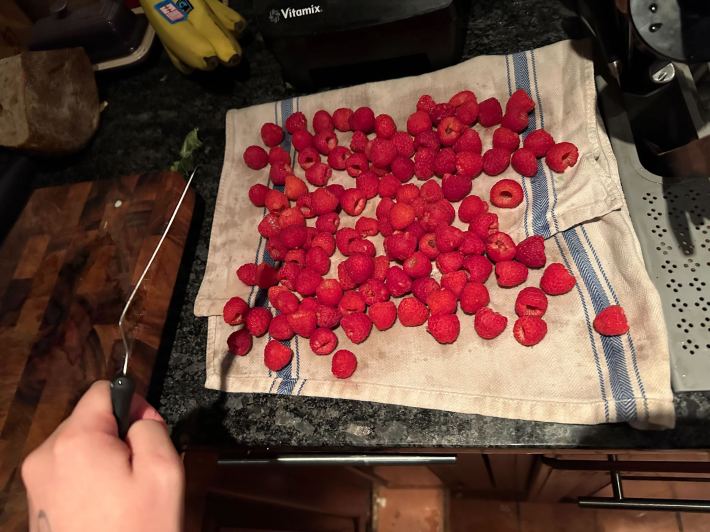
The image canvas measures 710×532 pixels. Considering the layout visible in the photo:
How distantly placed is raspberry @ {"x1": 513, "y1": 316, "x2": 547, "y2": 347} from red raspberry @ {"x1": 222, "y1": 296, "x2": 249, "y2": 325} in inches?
16.4

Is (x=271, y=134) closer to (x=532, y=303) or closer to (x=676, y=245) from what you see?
(x=532, y=303)

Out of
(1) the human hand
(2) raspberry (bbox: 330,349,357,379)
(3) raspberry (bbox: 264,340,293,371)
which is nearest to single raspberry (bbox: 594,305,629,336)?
(2) raspberry (bbox: 330,349,357,379)

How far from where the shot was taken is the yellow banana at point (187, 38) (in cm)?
98

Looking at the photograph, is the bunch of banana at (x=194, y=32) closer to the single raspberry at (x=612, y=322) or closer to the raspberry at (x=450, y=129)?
the raspberry at (x=450, y=129)

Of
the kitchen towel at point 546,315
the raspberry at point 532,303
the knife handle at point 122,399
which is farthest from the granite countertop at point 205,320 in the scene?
the knife handle at point 122,399

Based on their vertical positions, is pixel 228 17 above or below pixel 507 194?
above

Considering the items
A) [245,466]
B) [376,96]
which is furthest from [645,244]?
[245,466]

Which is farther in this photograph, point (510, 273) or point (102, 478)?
point (510, 273)

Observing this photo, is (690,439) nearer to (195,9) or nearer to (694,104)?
(694,104)

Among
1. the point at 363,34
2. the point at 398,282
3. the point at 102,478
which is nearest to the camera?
the point at 102,478

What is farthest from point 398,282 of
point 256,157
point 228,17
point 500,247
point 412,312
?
point 228,17

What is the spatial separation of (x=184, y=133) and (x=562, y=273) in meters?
0.80

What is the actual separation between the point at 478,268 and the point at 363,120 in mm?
352

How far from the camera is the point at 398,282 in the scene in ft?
2.48
